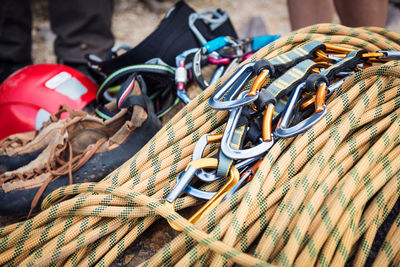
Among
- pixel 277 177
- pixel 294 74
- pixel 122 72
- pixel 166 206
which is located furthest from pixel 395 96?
pixel 122 72

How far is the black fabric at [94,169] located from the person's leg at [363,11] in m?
1.25

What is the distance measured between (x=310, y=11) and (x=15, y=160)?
1.69 meters

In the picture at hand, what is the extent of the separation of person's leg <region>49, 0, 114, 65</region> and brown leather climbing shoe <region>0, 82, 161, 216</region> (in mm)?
1112

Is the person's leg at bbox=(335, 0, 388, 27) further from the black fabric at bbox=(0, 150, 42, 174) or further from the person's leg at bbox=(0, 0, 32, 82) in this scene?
the person's leg at bbox=(0, 0, 32, 82)

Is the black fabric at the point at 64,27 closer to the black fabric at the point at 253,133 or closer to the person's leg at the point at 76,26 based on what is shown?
the person's leg at the point at 76,26

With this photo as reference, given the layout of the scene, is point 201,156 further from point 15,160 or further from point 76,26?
point 76,26

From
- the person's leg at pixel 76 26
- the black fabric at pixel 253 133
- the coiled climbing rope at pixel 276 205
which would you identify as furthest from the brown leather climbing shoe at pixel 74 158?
the person's leg at pixel 76 26

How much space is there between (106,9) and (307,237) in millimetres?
2150

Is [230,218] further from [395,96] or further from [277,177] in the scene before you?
[395,96]

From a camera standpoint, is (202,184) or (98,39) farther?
(98,39)

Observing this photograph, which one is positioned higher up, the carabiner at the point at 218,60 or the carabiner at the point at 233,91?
the carabiner at the point at 233,91

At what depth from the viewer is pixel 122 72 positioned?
1453 mm

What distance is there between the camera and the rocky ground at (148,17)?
2.57 metres

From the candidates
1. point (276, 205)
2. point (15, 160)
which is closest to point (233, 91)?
point (276, 205)
